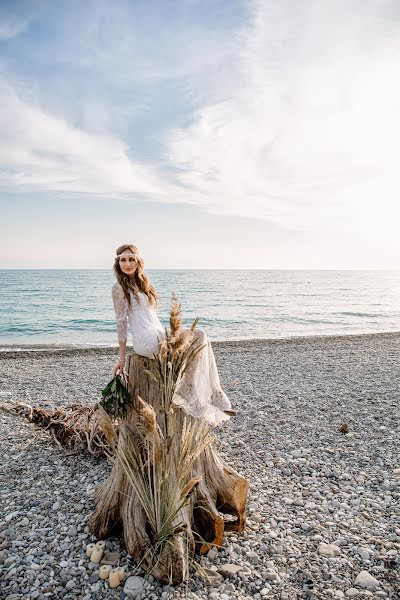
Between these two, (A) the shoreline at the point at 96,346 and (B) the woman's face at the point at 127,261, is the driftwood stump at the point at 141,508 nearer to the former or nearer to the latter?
(B) the woman's face at the point at 127,261

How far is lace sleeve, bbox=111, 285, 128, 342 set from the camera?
438 centimetres

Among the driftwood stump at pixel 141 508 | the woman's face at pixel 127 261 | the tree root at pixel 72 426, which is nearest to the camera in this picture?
the driftwood stump at pixel 141 508

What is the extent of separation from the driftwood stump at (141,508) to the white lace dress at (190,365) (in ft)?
0.46

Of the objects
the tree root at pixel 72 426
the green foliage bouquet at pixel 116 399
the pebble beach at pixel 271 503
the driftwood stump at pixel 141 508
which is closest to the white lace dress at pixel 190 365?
the driftwood stump at pixel 141 508

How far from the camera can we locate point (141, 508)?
140 inches

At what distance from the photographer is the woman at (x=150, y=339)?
3.78 meters

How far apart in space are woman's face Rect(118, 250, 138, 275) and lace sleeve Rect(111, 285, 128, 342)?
189 millimetres

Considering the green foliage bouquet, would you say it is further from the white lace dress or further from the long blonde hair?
the long blonde hair

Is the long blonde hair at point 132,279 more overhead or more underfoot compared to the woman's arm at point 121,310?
more overhead

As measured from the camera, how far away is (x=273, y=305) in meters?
35.8

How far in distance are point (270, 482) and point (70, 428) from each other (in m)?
2.58

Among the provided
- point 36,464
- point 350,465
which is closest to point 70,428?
point 36,464

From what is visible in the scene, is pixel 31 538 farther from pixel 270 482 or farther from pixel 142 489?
pixel 270 482

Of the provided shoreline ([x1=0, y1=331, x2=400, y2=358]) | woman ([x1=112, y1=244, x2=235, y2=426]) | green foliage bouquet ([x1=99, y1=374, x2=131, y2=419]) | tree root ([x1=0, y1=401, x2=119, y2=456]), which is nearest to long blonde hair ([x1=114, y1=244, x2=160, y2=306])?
woman ([x1=112, y1=244, x2=235, y2=426])
